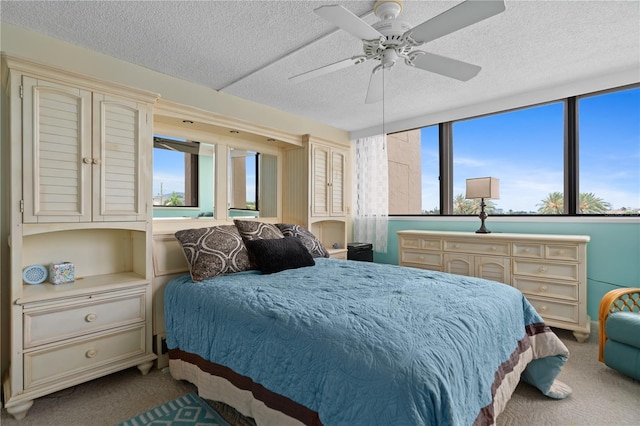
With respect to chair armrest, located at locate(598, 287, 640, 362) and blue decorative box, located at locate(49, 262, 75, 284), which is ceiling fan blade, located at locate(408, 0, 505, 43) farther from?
blue decorative box, located at locate(49, 262, 75, 284)

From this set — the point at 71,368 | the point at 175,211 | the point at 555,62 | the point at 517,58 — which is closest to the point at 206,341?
the point at 71,368

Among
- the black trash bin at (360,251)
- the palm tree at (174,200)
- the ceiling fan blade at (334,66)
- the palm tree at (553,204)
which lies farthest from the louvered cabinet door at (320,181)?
the palm tree at (553,204)

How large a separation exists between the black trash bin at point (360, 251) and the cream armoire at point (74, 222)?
2.46 meters

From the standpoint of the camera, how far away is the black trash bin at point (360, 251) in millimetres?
4105

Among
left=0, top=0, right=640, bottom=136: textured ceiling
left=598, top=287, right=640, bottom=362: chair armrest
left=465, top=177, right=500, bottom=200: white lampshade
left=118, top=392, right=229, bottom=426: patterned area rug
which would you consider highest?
left=0, top=0, right=640, bottom=136: textured ceiling

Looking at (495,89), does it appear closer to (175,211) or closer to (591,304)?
(591,304)

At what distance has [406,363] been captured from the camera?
1045mm

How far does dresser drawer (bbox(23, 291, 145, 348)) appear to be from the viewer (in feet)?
6.01

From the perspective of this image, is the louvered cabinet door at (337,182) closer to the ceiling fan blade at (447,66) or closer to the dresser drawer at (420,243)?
the dresser drawer at (420,243)

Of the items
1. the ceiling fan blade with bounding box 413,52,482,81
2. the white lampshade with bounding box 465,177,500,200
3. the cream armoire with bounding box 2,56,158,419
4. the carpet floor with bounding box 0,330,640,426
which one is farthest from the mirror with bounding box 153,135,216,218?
the white lampshade with bounding box 465,177,500,200

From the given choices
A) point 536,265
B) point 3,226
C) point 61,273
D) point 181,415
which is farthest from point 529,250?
point 3,226

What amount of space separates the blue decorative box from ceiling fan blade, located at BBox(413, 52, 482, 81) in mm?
2671

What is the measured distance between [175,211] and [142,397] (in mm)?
1508

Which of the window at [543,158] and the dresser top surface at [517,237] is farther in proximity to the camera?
the window at [543,158]
